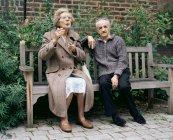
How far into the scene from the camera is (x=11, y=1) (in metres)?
6.29

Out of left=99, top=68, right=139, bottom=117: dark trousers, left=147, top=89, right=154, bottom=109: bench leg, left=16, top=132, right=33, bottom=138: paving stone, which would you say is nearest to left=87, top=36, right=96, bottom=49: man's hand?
left=99, top=68, right=139, bottom=117: dark trousers

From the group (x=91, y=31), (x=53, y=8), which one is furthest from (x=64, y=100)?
(x=53, y=8)

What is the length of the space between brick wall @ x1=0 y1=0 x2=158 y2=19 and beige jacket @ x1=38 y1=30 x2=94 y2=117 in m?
1.83

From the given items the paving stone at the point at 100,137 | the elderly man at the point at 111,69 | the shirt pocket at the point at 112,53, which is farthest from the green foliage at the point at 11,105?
the shirt pocket at the point at 112,53

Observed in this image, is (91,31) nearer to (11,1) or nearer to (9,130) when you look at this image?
(11,1)

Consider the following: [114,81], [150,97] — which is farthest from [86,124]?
[150,97]

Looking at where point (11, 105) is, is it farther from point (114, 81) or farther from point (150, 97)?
point (150, 97)

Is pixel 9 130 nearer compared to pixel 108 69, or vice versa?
pixel 9 130

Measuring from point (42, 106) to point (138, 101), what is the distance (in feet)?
5.82

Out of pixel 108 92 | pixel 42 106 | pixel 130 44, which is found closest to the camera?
pixel 108 92

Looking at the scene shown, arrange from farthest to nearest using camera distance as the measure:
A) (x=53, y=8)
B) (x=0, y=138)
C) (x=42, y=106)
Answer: (x=53, y=8), (x=42, y=106), (x=0, y=138)

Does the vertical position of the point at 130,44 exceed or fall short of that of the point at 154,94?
it exceeds it

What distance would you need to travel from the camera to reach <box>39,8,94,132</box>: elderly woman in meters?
4.37

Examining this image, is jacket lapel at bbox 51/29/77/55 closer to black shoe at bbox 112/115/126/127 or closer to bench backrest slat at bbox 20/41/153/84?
bench backrest slat at bbox 20/41/153/84
